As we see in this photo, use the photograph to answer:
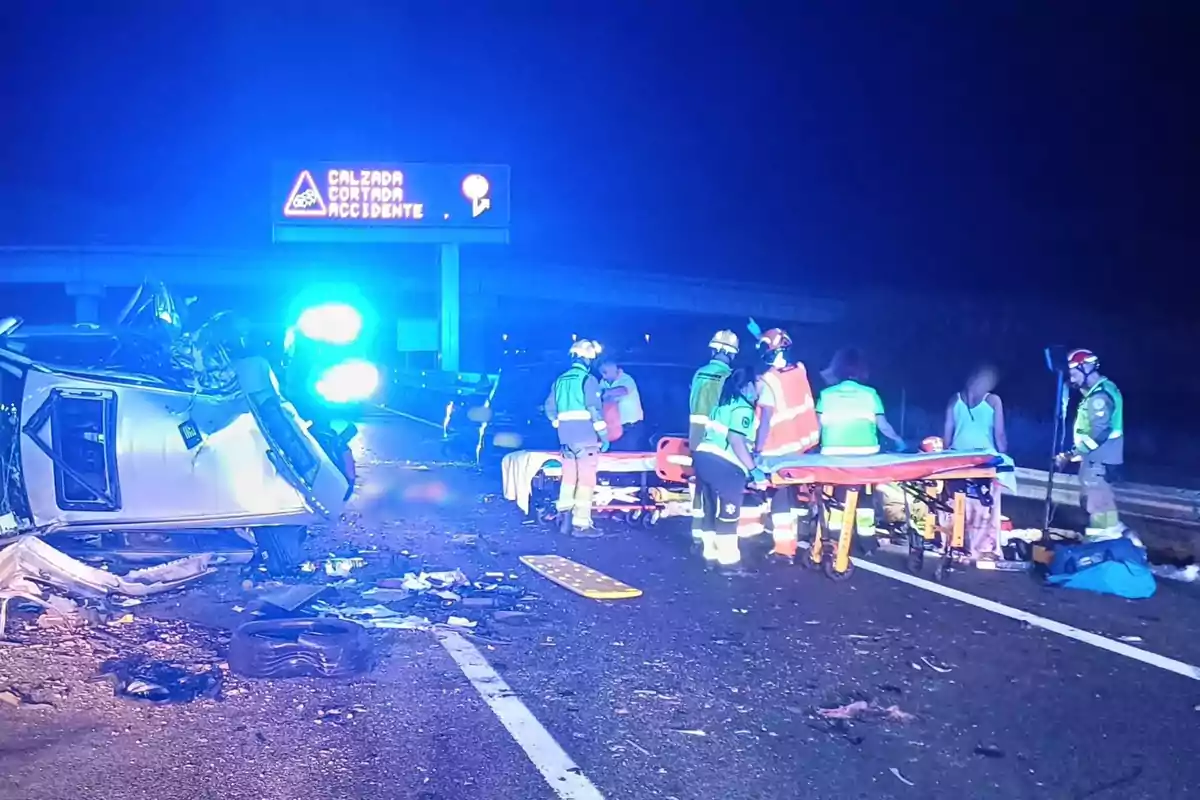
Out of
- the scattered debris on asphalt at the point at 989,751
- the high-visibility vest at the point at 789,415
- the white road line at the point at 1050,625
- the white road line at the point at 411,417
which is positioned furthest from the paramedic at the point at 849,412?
the white road line at the point at 411,417

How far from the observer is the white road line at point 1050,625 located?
6102 mm

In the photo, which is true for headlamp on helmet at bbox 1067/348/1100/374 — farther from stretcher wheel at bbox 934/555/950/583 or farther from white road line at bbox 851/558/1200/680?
white road line at bbox 851/558/1200/680

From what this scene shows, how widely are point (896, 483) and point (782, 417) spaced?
0.96m

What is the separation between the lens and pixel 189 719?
518cm

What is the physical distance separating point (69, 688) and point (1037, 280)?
3734 centimetres

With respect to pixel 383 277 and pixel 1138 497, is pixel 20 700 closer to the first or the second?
pixel 1138 497

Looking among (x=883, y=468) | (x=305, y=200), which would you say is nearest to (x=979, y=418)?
(x=883, y=468)

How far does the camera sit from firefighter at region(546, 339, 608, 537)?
9.97m

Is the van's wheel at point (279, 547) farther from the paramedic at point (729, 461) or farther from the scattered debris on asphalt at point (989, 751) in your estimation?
the scattered debris on asphalt at point (989, 751)

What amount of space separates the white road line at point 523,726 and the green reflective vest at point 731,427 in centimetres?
265

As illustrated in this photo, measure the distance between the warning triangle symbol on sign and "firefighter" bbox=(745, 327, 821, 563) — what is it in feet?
89.3

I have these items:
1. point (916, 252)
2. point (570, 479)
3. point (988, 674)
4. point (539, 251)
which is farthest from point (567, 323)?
point (988, 674)

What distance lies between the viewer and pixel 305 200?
3356 cm

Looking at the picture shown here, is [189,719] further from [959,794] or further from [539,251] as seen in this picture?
[539,251]
